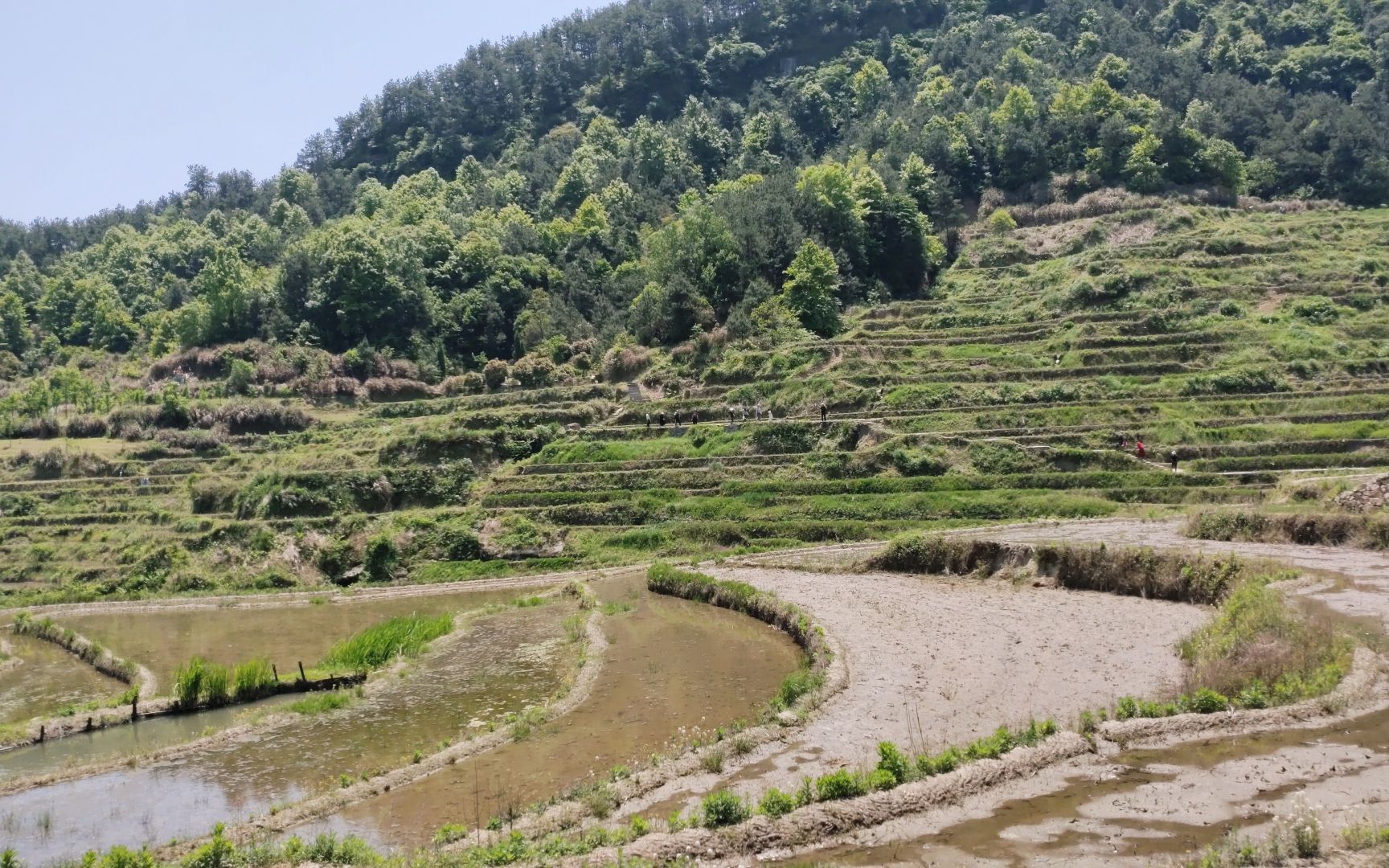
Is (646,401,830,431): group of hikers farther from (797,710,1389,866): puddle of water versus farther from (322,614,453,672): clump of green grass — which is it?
(797,710,1389,866): puddle of water

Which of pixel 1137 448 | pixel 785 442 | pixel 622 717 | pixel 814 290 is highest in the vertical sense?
pixel 814 290

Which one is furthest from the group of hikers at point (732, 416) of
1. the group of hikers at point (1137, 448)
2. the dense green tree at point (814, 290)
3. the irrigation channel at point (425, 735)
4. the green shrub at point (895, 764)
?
the green shrub at point (895, 764)

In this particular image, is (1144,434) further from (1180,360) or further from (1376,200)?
(1376,200)

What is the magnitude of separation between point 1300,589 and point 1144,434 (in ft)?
75.2

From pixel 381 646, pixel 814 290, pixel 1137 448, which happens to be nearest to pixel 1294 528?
pixel 1137 448

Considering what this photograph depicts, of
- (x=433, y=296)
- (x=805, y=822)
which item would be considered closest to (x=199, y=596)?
(x=805, y=822)

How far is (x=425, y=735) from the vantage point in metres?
20.4

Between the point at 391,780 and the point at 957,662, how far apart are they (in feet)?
37.1

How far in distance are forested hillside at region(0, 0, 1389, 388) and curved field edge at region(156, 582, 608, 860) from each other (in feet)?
145

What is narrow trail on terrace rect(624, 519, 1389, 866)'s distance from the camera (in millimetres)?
12703

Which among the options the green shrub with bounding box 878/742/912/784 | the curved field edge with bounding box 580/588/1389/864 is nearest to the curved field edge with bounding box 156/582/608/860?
the curved field edge with bounding box 580/588/1389/864

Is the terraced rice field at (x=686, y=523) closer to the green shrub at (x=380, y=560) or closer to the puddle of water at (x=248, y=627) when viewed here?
the green shrub at (x=380, y=560)

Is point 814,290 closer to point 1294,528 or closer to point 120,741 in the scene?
point 1294,528

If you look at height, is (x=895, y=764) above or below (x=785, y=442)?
below
